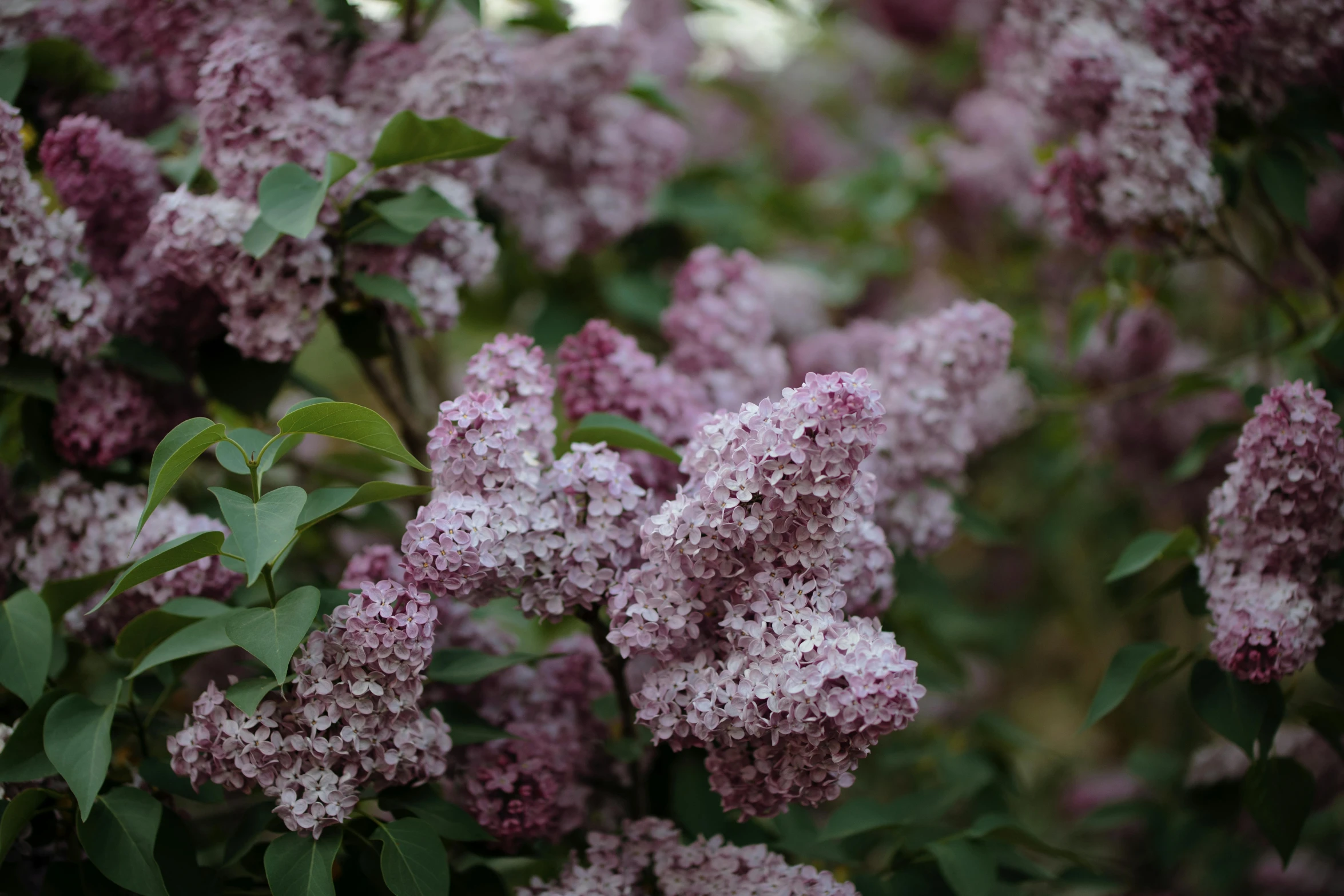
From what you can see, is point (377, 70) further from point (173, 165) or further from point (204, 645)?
point (204, 645)

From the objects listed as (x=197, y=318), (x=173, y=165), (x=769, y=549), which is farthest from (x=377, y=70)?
(x=769, y=549)

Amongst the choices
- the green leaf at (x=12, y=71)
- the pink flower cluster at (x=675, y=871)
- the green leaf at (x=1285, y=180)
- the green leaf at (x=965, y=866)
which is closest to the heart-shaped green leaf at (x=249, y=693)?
the pink flower cluster at (x=675, y=871)

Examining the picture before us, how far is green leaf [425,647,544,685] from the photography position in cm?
109

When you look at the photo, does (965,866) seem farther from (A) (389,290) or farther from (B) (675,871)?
(A) (389,290)

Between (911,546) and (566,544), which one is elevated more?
(566,544)

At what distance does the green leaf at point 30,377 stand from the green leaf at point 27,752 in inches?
14.8

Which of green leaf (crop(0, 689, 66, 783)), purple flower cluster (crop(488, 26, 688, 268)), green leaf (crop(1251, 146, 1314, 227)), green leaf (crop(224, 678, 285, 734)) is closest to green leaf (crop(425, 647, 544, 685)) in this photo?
green leaf (crop(224, 678, 285, 734))

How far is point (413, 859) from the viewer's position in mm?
970

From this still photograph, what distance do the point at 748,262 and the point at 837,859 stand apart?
2.78 feet

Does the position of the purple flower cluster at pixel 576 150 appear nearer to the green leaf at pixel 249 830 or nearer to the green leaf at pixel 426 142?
the green leaf at pixel 426 142

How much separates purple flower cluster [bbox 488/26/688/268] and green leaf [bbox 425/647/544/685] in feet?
2.56

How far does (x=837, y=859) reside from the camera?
48.7 inches

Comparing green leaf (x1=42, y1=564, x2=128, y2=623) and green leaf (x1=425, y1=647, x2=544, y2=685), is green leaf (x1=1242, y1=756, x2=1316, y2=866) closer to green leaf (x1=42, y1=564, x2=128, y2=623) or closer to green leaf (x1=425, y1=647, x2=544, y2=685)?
green leaf (x1=425, y1=647, x2=544, y2=685)

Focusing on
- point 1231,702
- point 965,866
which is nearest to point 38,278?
point 965,866
